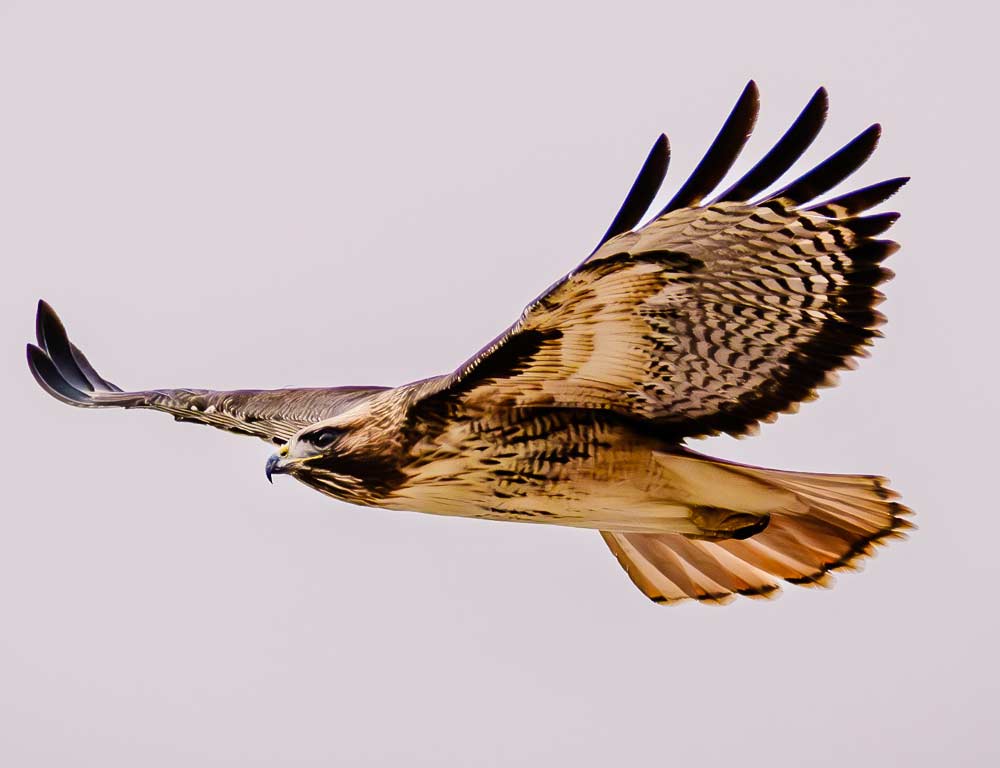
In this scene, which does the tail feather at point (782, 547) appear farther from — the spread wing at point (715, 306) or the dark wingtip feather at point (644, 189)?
the dark wingtip feather at point (644, 189)

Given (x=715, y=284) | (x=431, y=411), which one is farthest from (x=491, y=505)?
(x=715, y=284)

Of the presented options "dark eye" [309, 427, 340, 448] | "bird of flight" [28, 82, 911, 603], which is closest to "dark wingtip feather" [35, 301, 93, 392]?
"bird of flight" [28, 82, 911, 603]

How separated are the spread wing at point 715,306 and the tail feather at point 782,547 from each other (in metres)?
0.50

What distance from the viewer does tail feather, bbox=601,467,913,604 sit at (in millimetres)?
6277

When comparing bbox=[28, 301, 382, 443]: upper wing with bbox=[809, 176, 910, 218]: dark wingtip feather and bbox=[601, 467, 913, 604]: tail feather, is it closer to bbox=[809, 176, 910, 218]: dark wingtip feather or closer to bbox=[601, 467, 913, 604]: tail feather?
bbox=[601, 467, 913, 604]: tail feather

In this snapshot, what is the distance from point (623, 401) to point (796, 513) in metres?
1.01

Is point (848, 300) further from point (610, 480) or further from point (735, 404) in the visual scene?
point (610, 480)

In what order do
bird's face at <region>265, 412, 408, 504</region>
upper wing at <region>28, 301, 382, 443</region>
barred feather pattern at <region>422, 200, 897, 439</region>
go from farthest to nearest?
upper wing at <region>28, 301, 382, 443</region>
bird's face at <region>265, 412, 408, 504</region>
barred feather pattern at <region>422, 200, 897, 439</region>

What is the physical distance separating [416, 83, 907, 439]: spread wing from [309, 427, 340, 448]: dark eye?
0.40 m

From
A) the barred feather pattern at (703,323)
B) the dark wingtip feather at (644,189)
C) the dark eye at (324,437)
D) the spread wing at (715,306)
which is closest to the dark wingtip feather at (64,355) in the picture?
the dark eye at (324,437)

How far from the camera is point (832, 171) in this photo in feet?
16.0

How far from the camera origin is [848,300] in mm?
5312

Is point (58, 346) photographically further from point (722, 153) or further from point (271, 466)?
point (722, 153)

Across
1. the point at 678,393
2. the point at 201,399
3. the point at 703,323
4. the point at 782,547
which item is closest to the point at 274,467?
the point at 201,399
